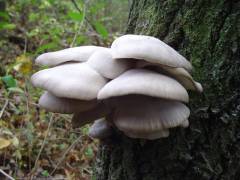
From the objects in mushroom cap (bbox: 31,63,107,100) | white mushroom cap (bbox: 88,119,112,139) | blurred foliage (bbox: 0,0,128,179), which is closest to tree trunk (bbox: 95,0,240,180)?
white mushroom cap (bbox: 88,119,112,139)

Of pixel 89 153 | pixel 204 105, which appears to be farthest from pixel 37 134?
pixel 204 105

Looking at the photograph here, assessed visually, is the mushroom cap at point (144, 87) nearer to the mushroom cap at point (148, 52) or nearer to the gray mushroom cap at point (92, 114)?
the mushroom cap at point (148, 52)

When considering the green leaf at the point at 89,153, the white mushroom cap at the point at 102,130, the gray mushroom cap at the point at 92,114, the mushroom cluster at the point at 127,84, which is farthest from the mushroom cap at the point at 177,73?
the green leaf at the point at 89,153

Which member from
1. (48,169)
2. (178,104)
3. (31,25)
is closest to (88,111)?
(178,104)

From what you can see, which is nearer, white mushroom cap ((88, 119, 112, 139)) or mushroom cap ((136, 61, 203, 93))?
mushroom cap ((136, 61, 203, 93))

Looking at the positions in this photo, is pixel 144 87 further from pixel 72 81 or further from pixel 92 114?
pixel 92 114

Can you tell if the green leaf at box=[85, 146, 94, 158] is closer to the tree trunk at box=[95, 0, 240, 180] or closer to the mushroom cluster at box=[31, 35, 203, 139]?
the tree trunk at box=[95, 0, 240, 180]
